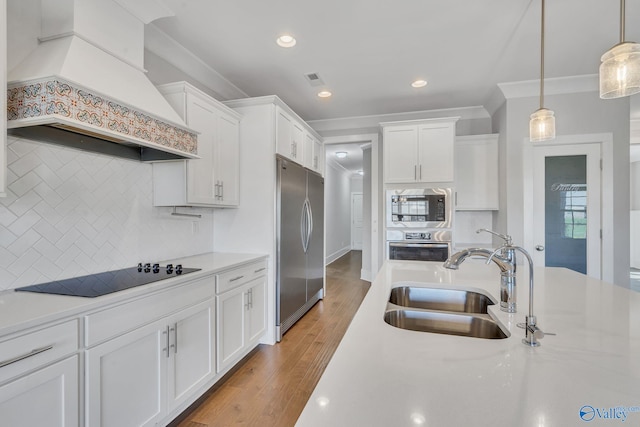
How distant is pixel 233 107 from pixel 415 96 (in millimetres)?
2254

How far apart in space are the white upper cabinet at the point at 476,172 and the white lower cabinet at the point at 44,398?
398 cm

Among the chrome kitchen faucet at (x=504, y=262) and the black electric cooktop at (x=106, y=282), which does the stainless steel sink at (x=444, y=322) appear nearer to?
the chrome kitchen faucet at (x=504, y=262)

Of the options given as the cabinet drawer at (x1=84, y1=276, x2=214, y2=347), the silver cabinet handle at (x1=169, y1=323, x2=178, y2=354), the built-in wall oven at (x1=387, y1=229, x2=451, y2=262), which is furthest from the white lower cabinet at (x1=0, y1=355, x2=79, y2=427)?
the built-in wall oven at (x1=387, y1=229, x2=451, y2=262)

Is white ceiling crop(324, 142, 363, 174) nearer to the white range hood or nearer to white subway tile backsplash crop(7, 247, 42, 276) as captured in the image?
the white range hood

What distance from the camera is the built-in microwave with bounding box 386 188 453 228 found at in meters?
3.71

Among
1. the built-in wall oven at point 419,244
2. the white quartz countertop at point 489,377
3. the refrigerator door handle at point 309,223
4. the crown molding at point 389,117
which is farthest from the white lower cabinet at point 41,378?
the crown molding at point 389,117

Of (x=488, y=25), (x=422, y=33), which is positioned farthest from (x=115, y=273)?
(x=488, y=25)

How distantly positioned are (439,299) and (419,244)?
82.4 inches

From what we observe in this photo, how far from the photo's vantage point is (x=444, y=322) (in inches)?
53.7

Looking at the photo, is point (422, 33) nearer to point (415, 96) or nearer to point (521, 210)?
point (415, 96)

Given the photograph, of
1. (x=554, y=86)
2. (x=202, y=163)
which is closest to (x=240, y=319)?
(x=202, y=163)

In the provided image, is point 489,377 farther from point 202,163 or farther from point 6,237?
point 202,163

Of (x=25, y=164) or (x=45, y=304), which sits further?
(x=25, y=164)

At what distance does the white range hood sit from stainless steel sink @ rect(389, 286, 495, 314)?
1675 mm
